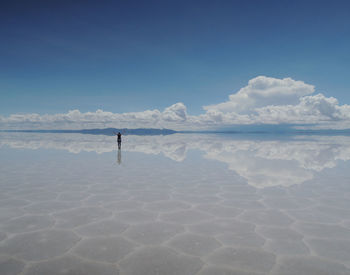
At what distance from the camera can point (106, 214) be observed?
20.6 ft

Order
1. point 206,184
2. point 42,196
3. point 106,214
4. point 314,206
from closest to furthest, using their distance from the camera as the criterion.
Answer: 1. point 106,214
2. point 314,206
3. point 42,196
4. point 206,184

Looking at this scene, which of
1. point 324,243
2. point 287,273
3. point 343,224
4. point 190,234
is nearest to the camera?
point 287,273

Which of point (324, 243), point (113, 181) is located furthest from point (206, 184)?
point (324, 243)

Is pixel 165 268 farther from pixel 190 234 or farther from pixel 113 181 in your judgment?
pixel 113 181

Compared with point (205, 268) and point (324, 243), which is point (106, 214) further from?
point (324, 243)

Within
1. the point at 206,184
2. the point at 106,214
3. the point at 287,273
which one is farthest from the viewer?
the point at 206,184

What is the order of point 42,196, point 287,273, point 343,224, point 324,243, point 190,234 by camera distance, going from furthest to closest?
point 42,196
point 343,224
point 190,234
point 324,243
point 287,273

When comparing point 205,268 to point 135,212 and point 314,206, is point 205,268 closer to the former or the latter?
point 135,212

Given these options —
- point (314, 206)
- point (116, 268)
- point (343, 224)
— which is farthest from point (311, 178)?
point (116, 268)

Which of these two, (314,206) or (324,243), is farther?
(314,206)

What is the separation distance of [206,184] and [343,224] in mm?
4729

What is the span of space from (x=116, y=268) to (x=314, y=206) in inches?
217

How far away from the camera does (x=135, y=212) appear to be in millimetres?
6461

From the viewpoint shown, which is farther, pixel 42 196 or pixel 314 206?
pixel 42 196
